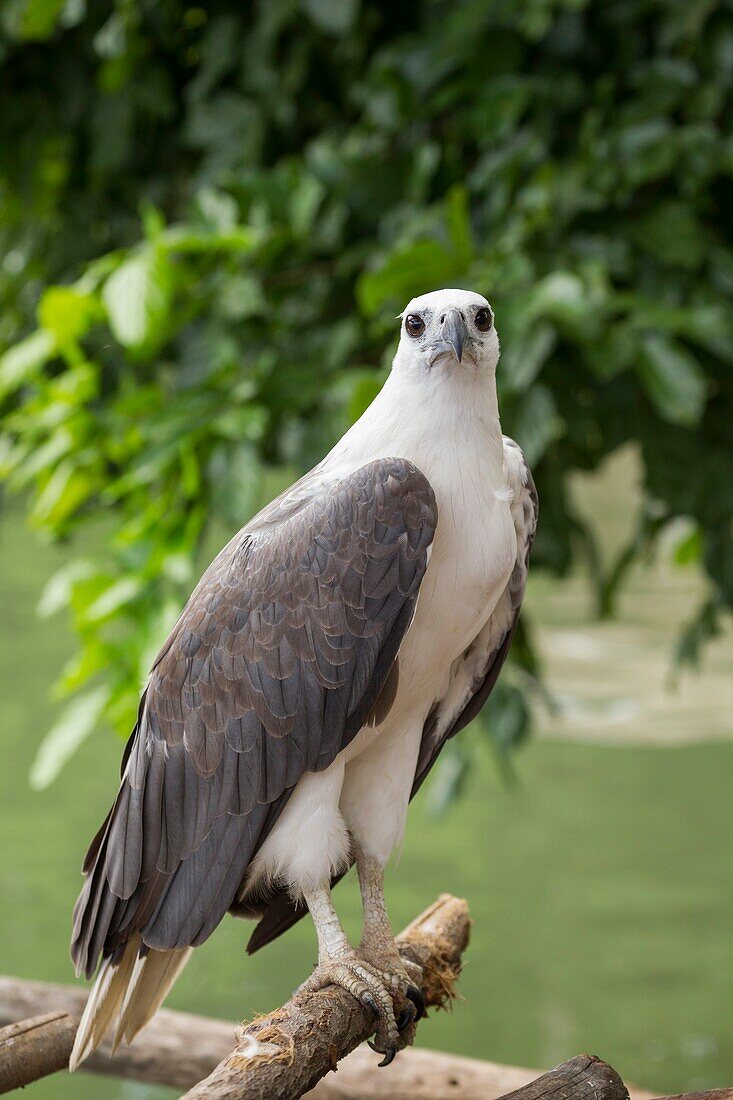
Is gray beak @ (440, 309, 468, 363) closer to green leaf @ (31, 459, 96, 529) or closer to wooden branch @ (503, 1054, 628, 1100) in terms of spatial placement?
wooden branch @ (503, 1054, 628, 1100)

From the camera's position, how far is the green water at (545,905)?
145 inches

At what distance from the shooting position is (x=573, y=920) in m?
4.20

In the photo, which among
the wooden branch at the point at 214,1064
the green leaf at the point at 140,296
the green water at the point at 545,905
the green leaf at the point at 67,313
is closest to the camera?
the wooden branch at the point at 214,1064

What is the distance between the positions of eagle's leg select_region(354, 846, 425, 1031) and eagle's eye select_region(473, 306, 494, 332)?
745 mm

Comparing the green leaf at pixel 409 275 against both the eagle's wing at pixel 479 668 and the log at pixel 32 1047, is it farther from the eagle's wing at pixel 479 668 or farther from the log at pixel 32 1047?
the log at pixel 32 1047

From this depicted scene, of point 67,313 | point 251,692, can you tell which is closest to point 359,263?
point 67,313

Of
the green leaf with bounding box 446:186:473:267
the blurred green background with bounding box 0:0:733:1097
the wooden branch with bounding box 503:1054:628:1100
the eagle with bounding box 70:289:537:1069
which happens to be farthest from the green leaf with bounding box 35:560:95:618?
the wooden branch with bounding box 503:1054:628:1100

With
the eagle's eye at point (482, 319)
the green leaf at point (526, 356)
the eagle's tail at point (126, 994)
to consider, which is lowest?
the eagle's tail at point (126, 994)

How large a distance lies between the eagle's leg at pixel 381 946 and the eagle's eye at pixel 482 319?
0.75 m

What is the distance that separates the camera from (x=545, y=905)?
4.29 meters

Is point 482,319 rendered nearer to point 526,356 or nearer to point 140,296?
point 526,356

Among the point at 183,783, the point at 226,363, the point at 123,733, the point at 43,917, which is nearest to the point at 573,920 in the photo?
the point at 43,917

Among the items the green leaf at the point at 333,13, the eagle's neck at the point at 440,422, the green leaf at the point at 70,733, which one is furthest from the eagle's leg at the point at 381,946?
the green leaf at the point at 333,13

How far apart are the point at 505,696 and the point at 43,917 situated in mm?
2316
